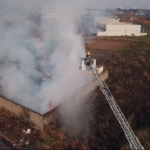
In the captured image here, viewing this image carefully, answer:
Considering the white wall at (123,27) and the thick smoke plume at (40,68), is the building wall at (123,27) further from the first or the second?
the thick smoke plume at (40,68)

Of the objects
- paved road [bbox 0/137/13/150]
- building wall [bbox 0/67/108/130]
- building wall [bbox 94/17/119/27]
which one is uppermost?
building wall [bbox 94/17/119/27]

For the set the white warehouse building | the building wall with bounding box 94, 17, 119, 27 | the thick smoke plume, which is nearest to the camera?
the thick smoke plume

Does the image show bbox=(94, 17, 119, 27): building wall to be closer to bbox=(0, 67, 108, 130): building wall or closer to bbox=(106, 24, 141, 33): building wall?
bbox=(106, 24, 141, 33): building wall

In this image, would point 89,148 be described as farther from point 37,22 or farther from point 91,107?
point 37,22

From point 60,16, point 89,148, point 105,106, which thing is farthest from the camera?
point 60,16

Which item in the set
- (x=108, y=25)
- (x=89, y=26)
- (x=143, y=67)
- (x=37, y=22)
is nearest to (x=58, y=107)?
(x=143, y=67)

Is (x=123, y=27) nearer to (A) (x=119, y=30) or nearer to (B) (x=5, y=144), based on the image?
(A) (x=119, y=30)

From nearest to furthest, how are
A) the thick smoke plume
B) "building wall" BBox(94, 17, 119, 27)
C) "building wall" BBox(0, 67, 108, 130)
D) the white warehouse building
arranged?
1. "building wall" BBox(0, 67, 108, 130)
2. the thick smoke plume
3. the white warehouse building
4. "building wall" BBox(94, 17, 119, 27)

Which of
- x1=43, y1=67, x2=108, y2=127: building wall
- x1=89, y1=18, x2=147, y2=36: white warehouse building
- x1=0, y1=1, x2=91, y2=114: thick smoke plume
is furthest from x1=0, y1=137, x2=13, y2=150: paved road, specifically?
x1=89, y1=18, x2=147, y2=36: white warehouse building

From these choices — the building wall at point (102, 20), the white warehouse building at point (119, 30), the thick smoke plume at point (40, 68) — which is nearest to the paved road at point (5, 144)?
the thick smoke plume at point (40, 68)
